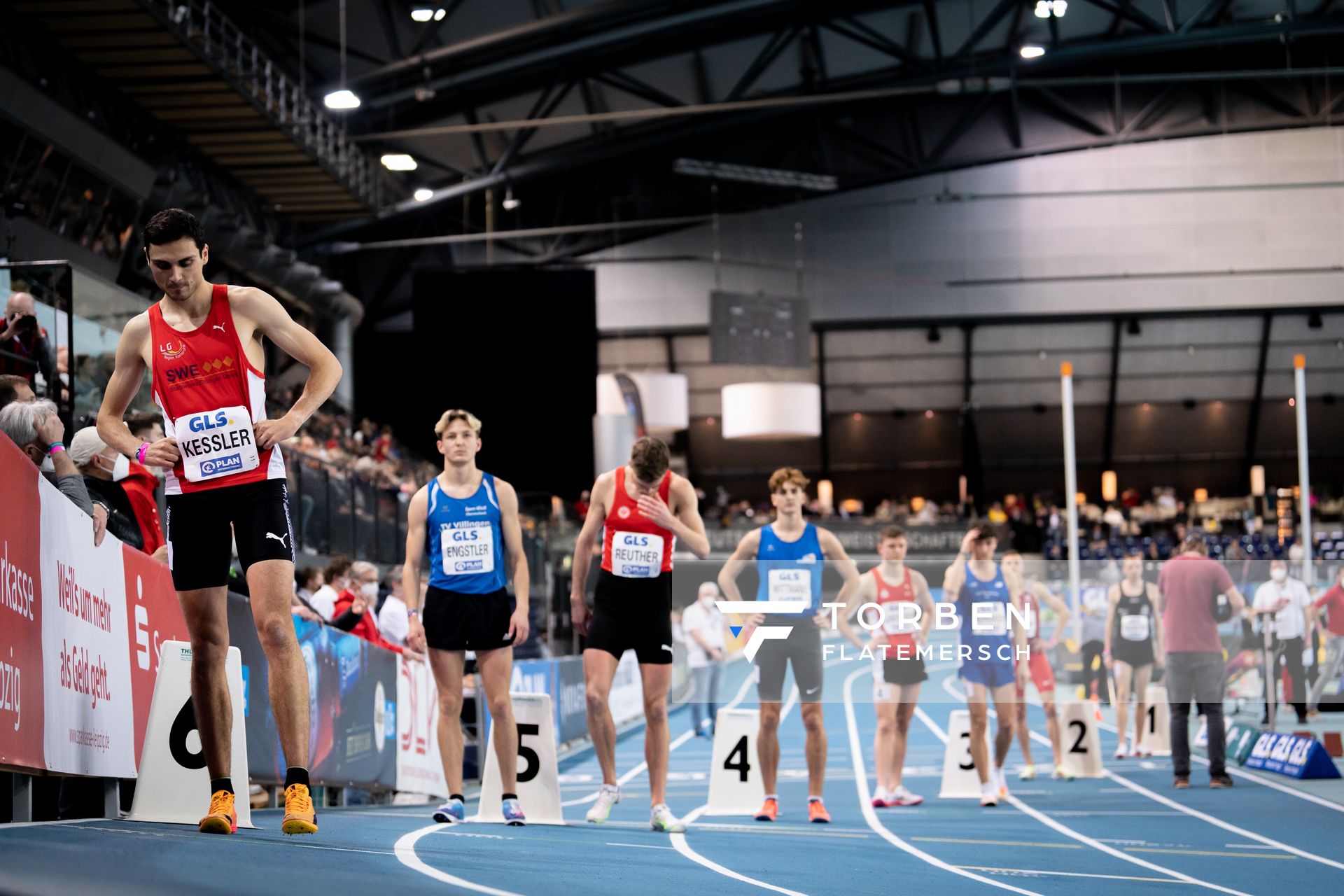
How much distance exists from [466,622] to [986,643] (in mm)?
4842

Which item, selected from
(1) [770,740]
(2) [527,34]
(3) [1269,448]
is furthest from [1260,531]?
(1) [770,740]

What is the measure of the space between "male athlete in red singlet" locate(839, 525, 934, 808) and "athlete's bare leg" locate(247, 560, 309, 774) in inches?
243

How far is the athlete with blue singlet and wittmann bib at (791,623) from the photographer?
28.7ft

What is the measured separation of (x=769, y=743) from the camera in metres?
8.97

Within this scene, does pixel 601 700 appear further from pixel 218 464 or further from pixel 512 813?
pixel 218 464

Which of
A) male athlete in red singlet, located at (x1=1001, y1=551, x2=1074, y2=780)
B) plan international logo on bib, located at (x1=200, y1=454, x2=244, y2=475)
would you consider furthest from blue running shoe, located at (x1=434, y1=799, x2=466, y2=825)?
male athlete in red singlet, located at (x1=1001, y1=551, x2=1074, y2=780)

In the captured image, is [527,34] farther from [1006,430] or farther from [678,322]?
[1006,430]

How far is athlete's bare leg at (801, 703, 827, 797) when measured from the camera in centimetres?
873

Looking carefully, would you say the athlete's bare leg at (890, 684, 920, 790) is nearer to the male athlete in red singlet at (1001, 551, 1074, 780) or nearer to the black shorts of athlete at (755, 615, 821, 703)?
the male athlete in red singlet at (1001, 551, 1074, 780)

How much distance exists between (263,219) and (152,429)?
19723 mm

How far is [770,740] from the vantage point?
896cm

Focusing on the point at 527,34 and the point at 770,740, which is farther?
the point at 527,34

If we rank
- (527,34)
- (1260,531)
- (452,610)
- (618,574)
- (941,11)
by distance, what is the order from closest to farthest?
(452,610)
(618,574)
(527,34)
(941,11)
(1260,531)

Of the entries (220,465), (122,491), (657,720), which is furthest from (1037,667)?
(220,465)
